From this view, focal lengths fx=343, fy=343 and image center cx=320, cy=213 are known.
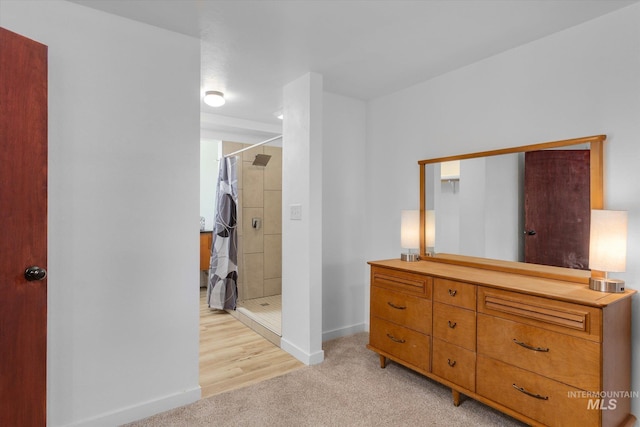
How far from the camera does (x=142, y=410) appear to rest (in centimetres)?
206

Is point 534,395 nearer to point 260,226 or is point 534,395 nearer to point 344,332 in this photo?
point 344,332

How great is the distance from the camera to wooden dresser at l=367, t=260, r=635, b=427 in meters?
1.62

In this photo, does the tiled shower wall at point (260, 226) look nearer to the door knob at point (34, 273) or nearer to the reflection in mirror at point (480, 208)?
the reflection in mirror at point (480, 208)

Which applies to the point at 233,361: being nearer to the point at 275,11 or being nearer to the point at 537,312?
the point at 537,312

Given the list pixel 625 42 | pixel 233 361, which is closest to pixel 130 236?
pixel 233 361

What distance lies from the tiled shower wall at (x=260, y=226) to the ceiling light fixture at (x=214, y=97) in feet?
2.20

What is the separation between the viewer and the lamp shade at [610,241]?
1.76m

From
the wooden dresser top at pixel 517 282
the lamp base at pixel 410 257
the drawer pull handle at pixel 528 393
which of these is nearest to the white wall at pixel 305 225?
the wooden dresser top at pixel 517 282

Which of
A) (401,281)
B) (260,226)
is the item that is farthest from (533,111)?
(260,226)

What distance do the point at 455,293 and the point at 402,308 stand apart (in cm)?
46

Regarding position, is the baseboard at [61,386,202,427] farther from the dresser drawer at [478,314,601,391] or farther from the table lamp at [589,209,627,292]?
the table lamp at [589,209,627,292]

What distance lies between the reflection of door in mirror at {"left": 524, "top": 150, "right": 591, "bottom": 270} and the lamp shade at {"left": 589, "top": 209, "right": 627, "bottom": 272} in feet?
0.76

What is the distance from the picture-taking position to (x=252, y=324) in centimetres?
362

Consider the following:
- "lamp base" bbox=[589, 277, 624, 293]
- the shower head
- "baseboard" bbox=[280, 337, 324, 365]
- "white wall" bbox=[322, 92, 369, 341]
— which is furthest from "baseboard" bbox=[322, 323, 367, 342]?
"lamp base" bbox=[589, 277, 624, 293]
